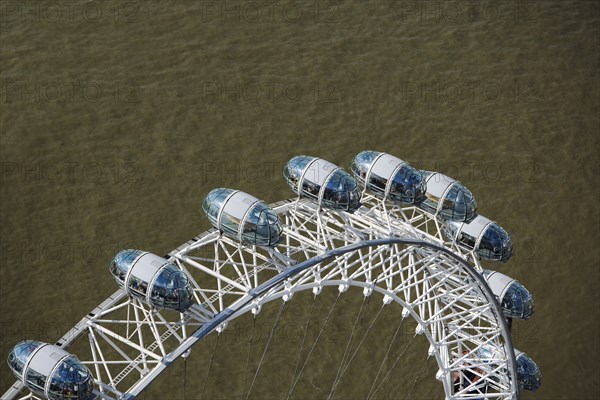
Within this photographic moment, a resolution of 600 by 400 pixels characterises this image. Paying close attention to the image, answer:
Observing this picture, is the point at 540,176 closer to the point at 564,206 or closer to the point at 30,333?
the point at 564,206

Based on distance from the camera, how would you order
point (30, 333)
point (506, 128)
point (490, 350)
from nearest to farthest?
point (490, 350)
point (30, 333)
point (506, 128)

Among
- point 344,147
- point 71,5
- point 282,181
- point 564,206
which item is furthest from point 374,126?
point 71,5

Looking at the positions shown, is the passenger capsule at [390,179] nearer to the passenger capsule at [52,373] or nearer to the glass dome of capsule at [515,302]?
the glass dome of capsule at [515,302]

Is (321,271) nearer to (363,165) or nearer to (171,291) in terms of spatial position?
(363,165)

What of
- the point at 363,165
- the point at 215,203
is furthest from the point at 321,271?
the point at 215,203

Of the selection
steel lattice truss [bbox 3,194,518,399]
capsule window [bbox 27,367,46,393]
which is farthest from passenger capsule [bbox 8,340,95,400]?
steel lattice truss [bbox 3,194,518,399]

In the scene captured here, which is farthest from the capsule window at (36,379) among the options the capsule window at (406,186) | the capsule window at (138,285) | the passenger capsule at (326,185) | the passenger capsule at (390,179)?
the capsule window at (406,186)
